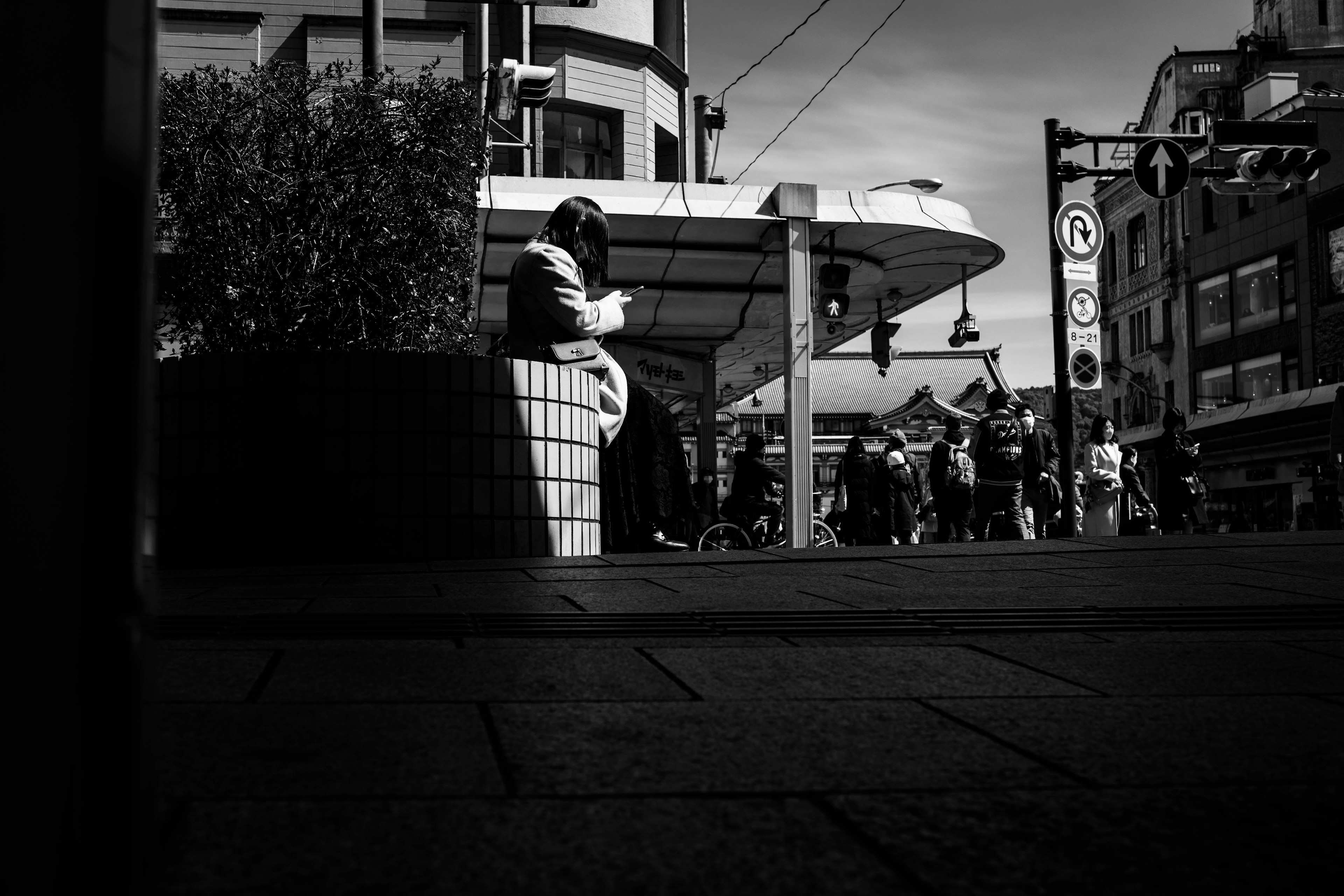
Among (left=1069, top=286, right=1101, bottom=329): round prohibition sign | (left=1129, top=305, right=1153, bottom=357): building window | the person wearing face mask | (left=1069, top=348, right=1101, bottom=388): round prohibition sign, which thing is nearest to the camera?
the person wearing face mask

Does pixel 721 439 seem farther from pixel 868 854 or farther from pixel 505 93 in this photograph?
pixel 868 854

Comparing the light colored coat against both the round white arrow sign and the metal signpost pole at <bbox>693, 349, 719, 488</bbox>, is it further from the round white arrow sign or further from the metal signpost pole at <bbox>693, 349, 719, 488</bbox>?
the metal signpost pole at <bbox>693, 349, 719, 488</bbox>

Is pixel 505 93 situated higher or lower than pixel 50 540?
higher

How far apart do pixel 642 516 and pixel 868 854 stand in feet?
20.8

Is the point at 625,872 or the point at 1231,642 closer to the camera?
the point at 625,872

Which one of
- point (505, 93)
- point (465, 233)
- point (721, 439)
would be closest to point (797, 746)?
point (465, 233)

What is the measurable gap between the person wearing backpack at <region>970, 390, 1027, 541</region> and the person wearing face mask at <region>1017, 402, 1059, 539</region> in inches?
13.3

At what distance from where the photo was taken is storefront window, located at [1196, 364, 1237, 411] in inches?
1842

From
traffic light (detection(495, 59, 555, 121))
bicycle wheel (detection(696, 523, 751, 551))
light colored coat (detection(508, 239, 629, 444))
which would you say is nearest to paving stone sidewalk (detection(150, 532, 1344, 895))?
light colored coat (detection(508, 239, 629, 444))

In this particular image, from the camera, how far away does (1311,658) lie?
295cm

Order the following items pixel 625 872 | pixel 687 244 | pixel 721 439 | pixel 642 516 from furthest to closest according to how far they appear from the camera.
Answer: pixel 721 439 < pixel 687 244 < pixel 642 516 < pixel 625 872

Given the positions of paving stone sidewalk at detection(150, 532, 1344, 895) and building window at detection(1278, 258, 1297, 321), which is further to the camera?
building window at detection(1278, 258, 1297, 321)

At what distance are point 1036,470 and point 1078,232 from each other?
272 cm

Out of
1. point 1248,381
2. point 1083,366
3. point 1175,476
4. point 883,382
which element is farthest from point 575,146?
point 883,382
